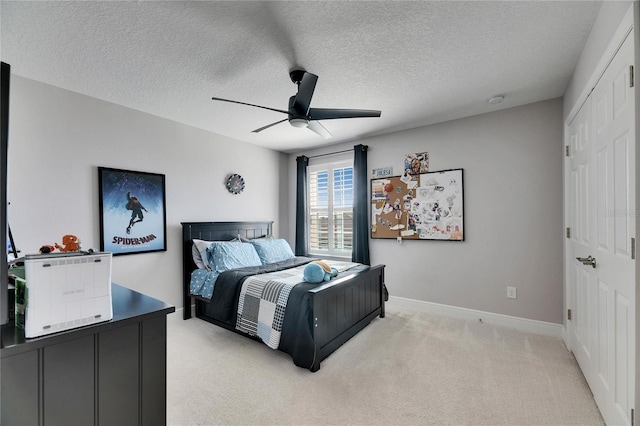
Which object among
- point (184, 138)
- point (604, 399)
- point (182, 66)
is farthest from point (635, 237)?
point (184, 138)

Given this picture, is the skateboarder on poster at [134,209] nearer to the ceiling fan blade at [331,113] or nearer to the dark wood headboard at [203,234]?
the dark wood headboard at [203,234]

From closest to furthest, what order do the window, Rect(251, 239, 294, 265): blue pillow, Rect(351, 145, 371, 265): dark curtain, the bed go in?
the bed
Rect(251, 239, 294, 265): blue pillow
Rect(351, 145, 371, 265): dark curtain
the window

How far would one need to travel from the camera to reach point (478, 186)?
3.40 m

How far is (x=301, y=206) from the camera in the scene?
4.95 m

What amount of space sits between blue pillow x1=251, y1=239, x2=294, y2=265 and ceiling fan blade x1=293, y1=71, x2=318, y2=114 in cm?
220

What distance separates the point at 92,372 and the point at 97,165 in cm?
258

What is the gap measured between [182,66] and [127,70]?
49 cm

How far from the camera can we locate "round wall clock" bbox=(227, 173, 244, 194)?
13.8 ft

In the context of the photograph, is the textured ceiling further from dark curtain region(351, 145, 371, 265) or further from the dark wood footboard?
the dark wood footboard

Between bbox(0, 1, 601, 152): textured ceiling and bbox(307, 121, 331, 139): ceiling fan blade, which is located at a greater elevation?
bbox(0, 1, 601, 152): textured ceiling

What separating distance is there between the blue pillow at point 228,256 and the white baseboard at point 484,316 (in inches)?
83.4

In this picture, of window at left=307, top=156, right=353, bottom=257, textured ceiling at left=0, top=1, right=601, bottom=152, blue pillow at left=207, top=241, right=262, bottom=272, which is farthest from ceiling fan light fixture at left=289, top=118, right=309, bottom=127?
window at left=307, top=156, right=353, bottom=257

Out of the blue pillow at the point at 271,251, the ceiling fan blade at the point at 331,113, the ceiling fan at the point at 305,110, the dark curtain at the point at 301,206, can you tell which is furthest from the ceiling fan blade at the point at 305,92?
the dark curtain at the point at 301,206

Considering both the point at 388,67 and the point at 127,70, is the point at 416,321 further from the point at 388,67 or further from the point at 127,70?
the point at 127,70
